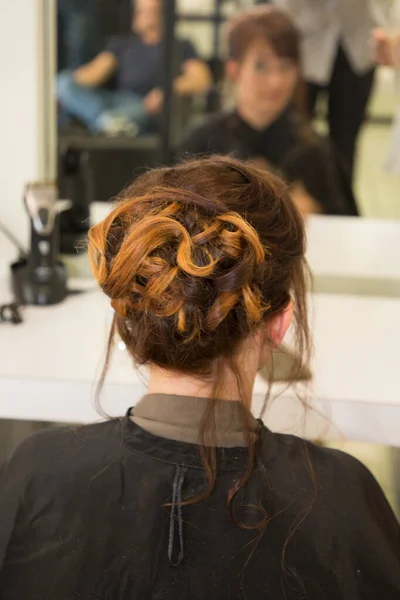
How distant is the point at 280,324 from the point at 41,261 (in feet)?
2.67

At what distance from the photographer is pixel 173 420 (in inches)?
38.3

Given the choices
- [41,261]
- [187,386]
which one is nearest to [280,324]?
[187,386]

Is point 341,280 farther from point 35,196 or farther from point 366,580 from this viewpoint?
point 366,580

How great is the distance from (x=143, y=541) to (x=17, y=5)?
149 centimetres

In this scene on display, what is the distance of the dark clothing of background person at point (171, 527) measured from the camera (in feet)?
3.06

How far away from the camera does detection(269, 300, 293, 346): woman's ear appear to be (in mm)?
1046

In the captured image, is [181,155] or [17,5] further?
[181,155]

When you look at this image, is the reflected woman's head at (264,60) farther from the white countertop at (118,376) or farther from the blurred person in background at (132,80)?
the white countertop at (118,376)

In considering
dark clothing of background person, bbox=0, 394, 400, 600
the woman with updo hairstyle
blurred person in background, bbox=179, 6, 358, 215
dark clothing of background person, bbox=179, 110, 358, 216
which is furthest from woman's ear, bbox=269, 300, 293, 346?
dark clothing of background person, bbox=179, 110, 358, 216

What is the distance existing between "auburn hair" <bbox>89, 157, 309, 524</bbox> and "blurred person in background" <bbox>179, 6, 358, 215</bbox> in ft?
3.90

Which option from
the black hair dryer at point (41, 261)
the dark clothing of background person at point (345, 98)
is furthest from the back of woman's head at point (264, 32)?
the black hair dryer at point (41, 261)

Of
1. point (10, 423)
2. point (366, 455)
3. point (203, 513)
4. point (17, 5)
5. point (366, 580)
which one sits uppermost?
point (17, 5)

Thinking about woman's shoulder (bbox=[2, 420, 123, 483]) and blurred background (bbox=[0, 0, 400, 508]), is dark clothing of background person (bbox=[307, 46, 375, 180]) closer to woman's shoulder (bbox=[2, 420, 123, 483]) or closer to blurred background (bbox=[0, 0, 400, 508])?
blurred background (bbox=[0, 0, 400, 508])

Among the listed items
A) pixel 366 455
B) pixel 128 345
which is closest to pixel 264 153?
pixel 366 455
